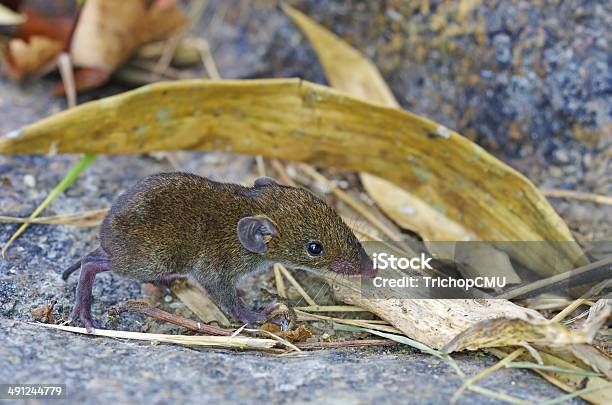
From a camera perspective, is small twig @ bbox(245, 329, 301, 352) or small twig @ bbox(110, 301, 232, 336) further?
small twig @ bbox(110, 301, 232, 336)

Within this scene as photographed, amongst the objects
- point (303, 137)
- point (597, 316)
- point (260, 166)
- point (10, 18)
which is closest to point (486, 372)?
point (597, 316)

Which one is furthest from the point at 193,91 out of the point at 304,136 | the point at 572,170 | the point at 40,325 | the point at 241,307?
the point at 572,170

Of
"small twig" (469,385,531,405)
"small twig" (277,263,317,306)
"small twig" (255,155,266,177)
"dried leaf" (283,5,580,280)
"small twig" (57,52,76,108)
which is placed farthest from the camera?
"small twig" (57,52,76,108)

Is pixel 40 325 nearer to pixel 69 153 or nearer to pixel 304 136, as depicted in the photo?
pixel 69 153

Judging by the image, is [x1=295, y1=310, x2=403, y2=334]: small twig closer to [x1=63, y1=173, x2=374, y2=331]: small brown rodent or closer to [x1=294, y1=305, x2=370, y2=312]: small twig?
[x1=294, y1=305, x2=370, y2=312]: small twig

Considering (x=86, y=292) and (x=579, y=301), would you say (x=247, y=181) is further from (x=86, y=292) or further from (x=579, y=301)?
(x=579, y=301)

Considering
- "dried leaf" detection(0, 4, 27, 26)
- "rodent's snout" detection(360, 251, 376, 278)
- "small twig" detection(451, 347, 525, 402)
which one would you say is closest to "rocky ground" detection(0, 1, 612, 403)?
"small twig" detection(451, 347, 525, 402)
